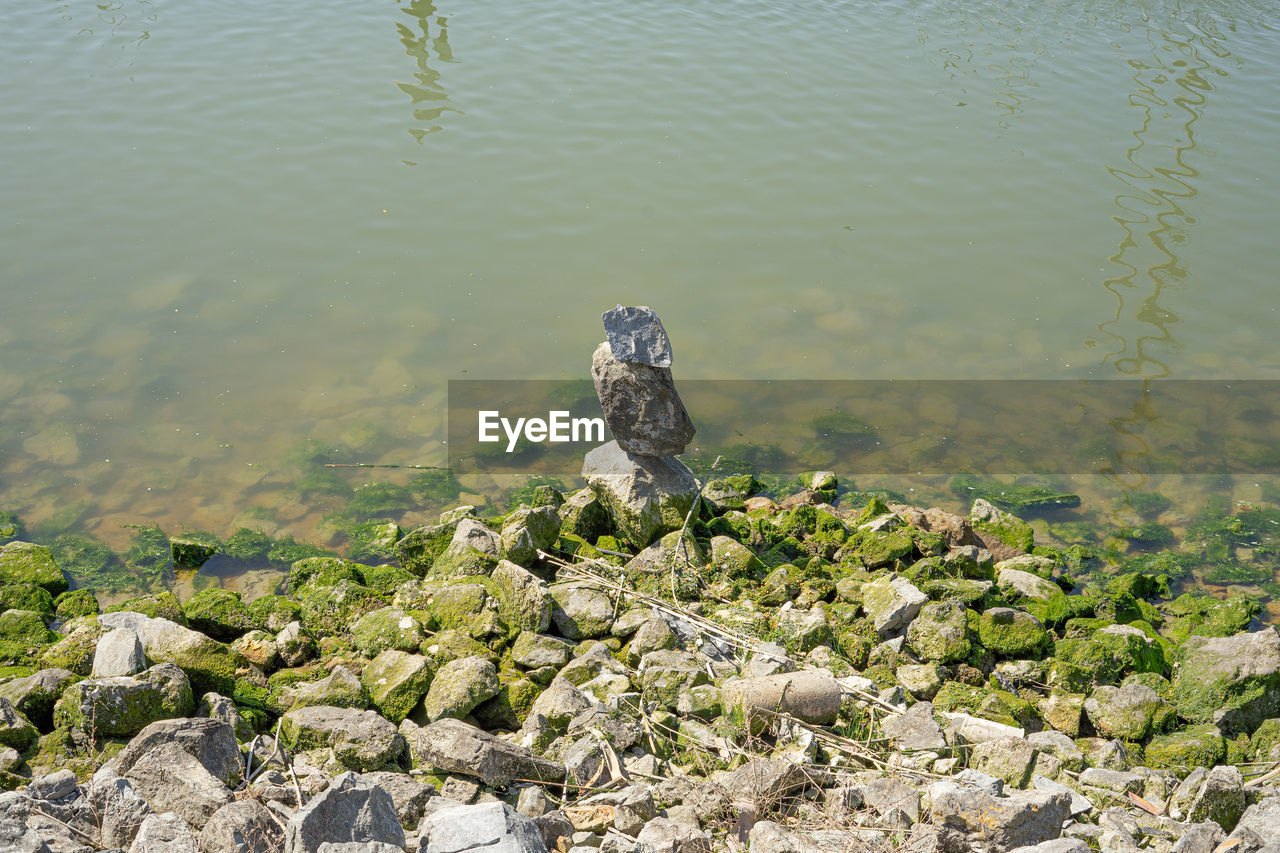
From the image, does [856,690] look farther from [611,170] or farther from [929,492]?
[611,170]

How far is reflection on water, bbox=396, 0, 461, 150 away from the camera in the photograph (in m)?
13.0

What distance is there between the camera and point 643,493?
6.46 m

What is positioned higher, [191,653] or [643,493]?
[191,653]

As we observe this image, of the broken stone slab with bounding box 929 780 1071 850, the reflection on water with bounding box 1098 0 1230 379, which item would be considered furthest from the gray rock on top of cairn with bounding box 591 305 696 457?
the reflection on water with bounding box 1098 0 1230 379

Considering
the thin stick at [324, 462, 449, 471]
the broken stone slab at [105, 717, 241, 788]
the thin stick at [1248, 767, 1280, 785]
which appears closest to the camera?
the broken stone slab at [105, 717, 241, 788]

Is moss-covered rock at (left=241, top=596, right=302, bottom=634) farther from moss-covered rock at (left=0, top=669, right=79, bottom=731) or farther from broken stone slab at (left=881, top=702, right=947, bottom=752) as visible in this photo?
broken stone slab at (left=881, top=702, right=947, bottom=752)

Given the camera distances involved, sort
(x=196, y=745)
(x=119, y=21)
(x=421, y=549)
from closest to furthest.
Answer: (x=196, y=745) < (x=421, y=549) < (x=119, y=21)

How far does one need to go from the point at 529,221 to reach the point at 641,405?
5.34m

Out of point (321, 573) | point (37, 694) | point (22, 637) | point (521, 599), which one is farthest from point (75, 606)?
point (521, 599)

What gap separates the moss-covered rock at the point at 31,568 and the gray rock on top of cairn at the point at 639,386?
12.1 ft

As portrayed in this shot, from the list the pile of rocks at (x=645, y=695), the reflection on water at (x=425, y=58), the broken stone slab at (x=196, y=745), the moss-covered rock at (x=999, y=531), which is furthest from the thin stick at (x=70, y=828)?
the reflection on water at (x=425, y=58)

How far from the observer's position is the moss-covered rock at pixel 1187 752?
480 centimetres

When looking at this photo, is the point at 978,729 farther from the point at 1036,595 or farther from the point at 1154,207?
the point at 1154,207

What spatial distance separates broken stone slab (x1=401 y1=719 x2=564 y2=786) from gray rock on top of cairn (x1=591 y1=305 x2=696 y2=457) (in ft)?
8.60
